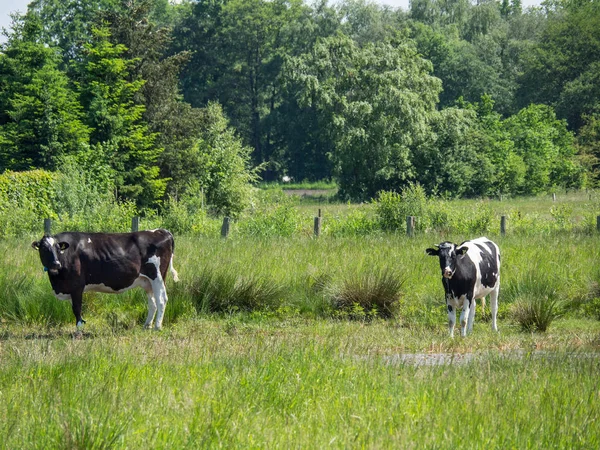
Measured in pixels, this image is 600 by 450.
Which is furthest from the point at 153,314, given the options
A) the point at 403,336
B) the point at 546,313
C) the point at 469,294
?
the point at 546,313

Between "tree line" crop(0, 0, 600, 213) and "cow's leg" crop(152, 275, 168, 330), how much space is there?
74.7 ft

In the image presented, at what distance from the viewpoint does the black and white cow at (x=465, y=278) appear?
14.7 metres

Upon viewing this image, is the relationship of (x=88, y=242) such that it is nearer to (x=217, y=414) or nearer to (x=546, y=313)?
(x=546, y=313)

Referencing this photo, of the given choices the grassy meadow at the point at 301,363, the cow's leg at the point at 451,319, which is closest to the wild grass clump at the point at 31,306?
the grassy meadow at the point at 301,363

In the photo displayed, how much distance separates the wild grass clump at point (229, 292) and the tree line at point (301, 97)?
2188 centimetres

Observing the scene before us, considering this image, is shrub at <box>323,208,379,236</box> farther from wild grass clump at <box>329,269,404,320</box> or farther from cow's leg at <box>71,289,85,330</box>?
cow's leg at <box>71,289,85,330</box>

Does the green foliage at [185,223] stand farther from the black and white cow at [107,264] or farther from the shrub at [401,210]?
the black and white cow at [107,264]

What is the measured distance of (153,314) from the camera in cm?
1509

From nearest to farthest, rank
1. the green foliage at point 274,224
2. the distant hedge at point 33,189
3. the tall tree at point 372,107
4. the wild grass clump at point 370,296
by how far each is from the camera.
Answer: the wild grass clump at point 370,296
the green foliage at point 274,224
the distant hedge at point 33,189
the tall tree at point 372,107

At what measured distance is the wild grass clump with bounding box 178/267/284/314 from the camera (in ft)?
53.0

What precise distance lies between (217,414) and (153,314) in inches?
316

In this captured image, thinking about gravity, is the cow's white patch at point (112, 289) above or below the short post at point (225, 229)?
above

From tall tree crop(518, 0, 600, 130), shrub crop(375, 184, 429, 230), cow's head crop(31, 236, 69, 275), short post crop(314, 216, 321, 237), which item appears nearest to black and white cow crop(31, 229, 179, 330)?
cow's head crop(31, 236, 69, 275)

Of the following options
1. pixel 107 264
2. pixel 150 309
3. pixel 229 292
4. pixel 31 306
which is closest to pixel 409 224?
pixel 229 292
